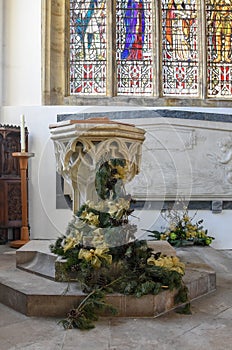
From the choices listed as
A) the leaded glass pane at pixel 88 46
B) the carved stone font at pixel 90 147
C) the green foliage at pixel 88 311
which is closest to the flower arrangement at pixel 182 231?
the carved stone font at pixel 90 147

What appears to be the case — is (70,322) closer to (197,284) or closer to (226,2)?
(197,284)

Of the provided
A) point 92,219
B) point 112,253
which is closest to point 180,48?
point 92,219

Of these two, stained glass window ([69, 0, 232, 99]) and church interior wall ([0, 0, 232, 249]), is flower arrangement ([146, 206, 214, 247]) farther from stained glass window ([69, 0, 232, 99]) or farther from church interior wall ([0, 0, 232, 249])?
stained glass window ([69, 0, 232, 99])

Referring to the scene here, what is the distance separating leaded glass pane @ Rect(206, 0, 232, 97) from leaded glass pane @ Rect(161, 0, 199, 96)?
0.71 ft

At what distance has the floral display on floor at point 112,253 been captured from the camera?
2.06 metres

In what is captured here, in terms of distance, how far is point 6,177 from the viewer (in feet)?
14.9

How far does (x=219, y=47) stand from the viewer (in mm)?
5676

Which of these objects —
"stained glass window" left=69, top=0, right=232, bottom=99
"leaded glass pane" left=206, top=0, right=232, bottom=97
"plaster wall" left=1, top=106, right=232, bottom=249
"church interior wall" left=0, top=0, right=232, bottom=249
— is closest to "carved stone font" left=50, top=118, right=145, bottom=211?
"church interior wall" left=0, top=0, right=232, bottom=249

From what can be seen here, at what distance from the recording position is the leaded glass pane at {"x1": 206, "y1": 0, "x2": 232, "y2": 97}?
5.62 metres

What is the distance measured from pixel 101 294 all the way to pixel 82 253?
11.0 inches

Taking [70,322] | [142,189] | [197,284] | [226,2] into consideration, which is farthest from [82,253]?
[226,2]

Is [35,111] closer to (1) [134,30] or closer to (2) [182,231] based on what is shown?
(1) [134,30]

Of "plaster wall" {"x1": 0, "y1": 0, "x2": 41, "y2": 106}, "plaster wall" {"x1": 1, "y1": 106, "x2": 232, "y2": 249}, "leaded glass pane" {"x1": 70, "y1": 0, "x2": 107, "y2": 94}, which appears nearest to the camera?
"plaster wall" {"x1": 1, "y1": 106, "x2": 232, "y2": 249}

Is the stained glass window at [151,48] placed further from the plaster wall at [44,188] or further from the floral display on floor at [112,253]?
the floral display on floor at [112,253]
